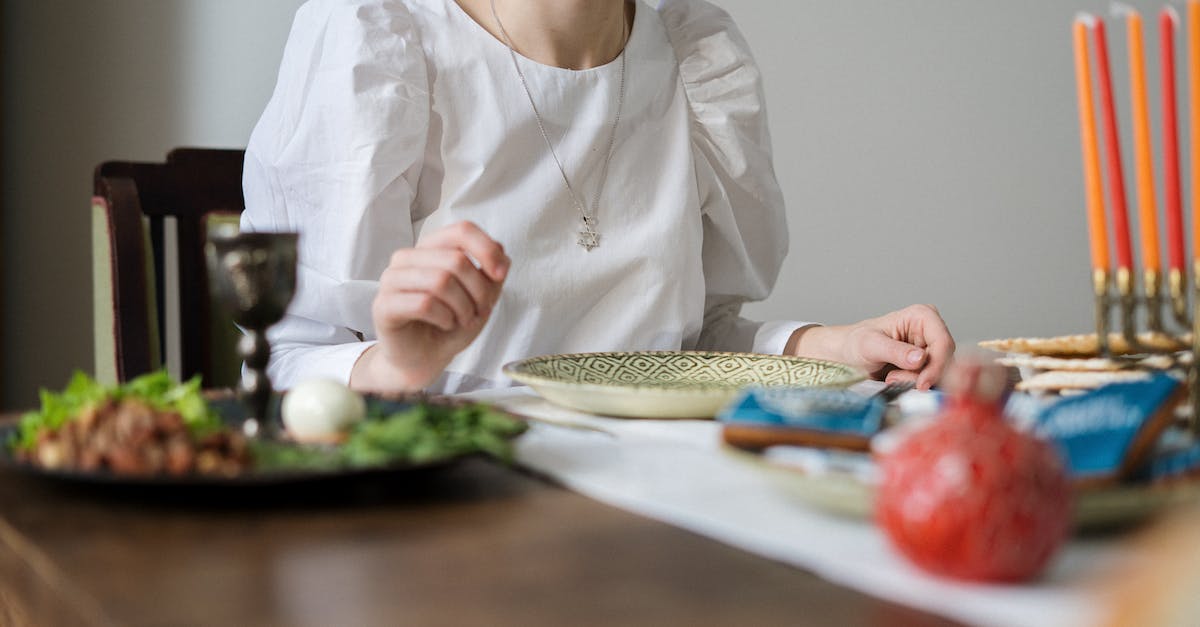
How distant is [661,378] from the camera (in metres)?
1.00

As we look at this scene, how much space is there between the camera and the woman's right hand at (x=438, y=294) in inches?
31.6

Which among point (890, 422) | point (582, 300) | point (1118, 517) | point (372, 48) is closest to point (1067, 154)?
point (582, 300)

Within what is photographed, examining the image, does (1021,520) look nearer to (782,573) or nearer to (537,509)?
(782,573)

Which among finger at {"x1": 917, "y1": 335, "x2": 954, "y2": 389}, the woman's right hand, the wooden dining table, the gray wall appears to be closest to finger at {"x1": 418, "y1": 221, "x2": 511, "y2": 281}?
the woman's right hand

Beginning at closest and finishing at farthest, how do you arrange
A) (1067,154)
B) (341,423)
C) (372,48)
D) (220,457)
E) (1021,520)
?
(1021,520), (220,457), (341,423), (372,48), (1067,154)

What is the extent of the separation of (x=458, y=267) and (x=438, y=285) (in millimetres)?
21

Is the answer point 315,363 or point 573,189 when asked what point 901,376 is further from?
point 315,363

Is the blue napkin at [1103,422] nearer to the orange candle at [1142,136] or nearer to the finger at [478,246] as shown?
the orange candle at [1142,136]

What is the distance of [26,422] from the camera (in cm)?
67

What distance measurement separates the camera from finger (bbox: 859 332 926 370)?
3.61 ft

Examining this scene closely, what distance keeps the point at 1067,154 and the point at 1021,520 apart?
2.71 metres

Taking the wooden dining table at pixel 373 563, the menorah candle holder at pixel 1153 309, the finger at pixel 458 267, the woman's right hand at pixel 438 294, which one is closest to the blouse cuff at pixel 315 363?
the woman's right hand at pixel 438 294

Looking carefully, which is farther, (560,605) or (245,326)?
(245,326)

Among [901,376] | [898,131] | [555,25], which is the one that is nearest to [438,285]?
[901,376]
